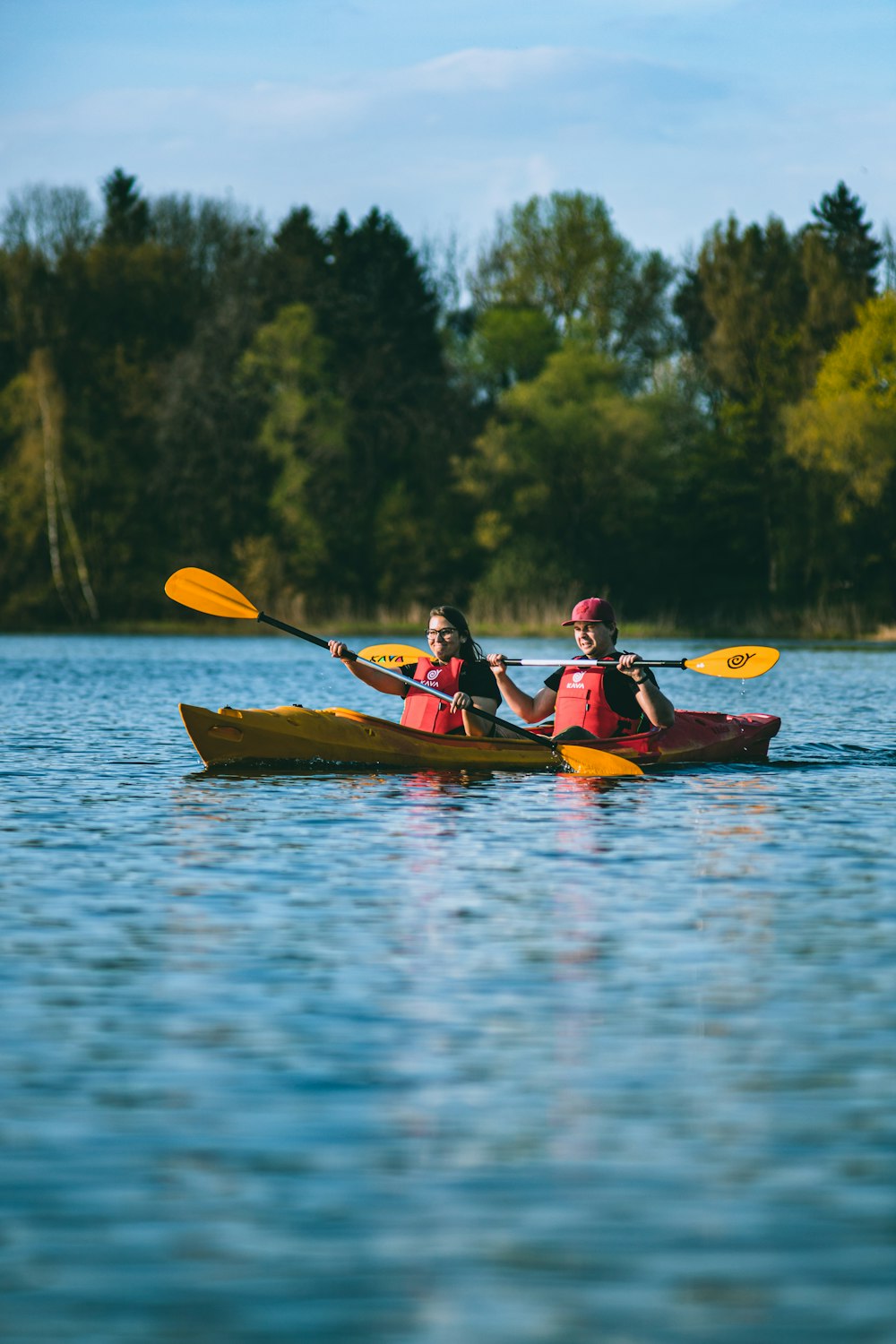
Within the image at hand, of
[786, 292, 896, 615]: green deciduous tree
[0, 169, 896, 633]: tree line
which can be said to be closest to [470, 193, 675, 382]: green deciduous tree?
[0, 169, 896, 633]: tree line

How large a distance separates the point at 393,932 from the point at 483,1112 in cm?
243

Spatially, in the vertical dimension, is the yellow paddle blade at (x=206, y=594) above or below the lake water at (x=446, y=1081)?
above

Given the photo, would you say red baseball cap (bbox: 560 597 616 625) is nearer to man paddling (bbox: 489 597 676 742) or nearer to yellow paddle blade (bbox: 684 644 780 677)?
man paddling (bbox: 489 597 676 742)

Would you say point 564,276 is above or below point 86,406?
above

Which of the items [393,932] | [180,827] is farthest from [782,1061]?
[180,827]

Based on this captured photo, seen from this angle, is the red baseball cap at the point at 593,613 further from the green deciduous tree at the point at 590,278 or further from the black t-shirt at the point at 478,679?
the green deciduous tree at the point at 590,278

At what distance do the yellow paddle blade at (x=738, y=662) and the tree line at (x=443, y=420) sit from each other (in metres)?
33.6

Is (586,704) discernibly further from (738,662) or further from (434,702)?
(738,662)

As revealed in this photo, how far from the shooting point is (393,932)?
698 centimetres

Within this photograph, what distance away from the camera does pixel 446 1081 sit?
485 centimetres

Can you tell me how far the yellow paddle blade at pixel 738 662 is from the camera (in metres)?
14.4

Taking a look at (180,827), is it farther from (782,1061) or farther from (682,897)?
(782,1061)

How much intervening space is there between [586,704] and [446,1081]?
313 inches

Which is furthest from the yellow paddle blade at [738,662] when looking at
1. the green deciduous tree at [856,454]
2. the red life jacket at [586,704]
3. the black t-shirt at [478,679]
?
the green deciduous tree at [856,454]
